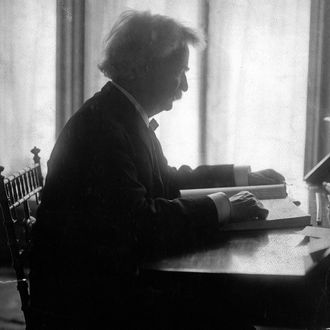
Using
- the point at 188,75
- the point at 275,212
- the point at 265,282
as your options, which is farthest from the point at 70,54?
the point at 265,282

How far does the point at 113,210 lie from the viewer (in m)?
1.30

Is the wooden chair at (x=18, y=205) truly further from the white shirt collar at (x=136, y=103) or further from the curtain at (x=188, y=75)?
the curtain at (x=188, y=75)

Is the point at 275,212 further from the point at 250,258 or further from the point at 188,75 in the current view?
the point at 188,75

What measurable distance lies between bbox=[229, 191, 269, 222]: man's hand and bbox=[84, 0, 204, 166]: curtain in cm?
187

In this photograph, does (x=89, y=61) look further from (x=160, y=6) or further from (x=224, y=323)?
(x=224, y=323)

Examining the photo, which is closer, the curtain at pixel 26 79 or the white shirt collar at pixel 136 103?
the white shirt collar at pixel 136 103

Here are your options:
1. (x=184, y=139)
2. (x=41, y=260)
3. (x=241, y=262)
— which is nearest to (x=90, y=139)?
(x=41, y=260)

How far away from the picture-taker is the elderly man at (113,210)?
4.23 ft

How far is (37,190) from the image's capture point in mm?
1923

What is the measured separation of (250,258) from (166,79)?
711 millimetres

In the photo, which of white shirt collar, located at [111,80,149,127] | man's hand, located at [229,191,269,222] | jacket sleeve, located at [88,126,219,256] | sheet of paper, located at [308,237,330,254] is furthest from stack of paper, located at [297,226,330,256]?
white shirt collar, located at [111,80,149,127]

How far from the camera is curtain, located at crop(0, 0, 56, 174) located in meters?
3.37

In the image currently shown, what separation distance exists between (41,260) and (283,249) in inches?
26.0

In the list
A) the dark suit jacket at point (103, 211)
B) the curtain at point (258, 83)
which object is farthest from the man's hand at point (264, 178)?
the curtain at point (258, 83)
